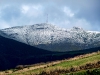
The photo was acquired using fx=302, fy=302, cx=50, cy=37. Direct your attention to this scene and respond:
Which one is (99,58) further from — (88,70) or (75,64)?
(88,70)

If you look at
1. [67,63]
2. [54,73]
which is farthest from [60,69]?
[67,63]

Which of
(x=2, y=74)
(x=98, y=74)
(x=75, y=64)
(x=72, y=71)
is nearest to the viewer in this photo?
(x=98, y=74)

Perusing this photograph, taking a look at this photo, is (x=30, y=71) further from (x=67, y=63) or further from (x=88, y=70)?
(x=88, y=70)

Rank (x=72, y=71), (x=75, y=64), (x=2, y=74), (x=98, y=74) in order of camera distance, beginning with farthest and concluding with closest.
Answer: (x=2, y=74), (x=75, y=64), (x=72, y=71), (x=98, y=74)

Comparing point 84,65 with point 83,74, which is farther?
point 84,65

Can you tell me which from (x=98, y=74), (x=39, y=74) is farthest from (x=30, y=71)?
(x=98, y=74)

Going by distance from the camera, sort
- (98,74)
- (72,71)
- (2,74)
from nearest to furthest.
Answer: (98,74) → (72,71) → (2,74)

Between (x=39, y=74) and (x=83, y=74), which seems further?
(x=39, y=74)

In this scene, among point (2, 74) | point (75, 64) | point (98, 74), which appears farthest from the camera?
Result: point (2, 74)
